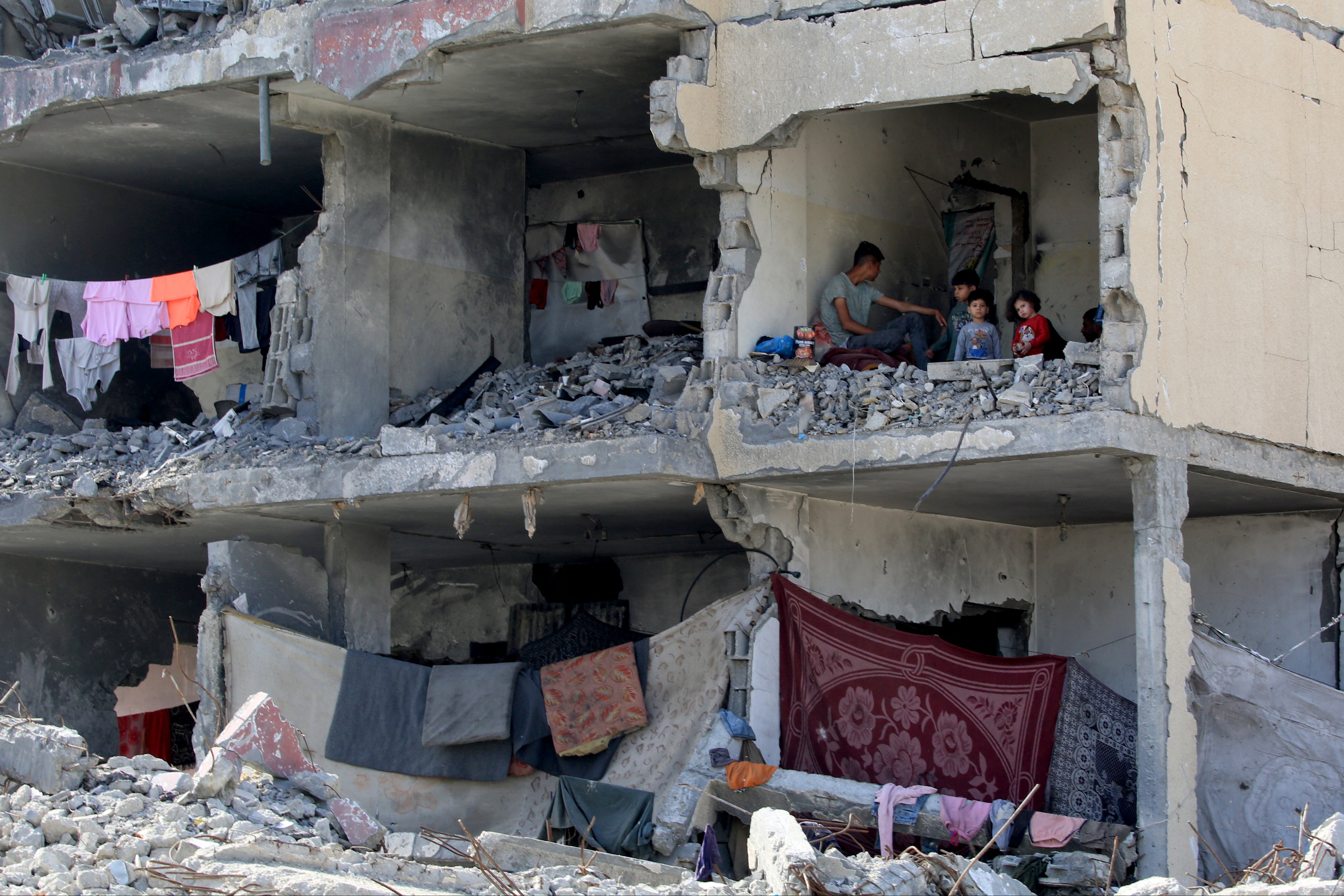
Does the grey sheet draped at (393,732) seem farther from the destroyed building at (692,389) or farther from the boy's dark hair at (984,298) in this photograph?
the boy's dark hair at (984,298)

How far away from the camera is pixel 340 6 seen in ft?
41.2

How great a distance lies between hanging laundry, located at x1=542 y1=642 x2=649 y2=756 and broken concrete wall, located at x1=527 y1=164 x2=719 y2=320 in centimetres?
413

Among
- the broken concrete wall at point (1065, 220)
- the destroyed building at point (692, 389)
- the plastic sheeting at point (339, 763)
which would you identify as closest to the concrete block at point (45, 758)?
the destroyed building at point (692, 389)

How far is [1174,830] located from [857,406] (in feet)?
11.0

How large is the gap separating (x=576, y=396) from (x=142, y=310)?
4218 mm

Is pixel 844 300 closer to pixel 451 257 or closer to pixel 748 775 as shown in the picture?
pixel 748 775

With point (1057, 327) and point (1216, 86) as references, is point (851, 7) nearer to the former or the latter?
point (1216, 86)

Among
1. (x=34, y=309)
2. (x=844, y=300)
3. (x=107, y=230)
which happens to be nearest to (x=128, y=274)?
(x=107, y=230)

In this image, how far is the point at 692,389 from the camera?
11719mm

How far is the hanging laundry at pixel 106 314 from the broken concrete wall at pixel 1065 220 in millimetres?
7527

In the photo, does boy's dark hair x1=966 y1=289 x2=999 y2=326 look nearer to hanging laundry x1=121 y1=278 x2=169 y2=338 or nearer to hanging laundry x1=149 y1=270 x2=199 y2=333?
hanging laundry x1=149 y1=270 x2=199 y2=333

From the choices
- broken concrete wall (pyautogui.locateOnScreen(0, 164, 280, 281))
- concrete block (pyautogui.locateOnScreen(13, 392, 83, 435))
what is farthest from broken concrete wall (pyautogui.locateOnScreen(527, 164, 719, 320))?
concrete block (pyautogui.locateOnScreen(13, 392, 83, 435))

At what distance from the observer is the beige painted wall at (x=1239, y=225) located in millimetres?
10758

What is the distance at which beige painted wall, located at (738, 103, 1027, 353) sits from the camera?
12008 mm
